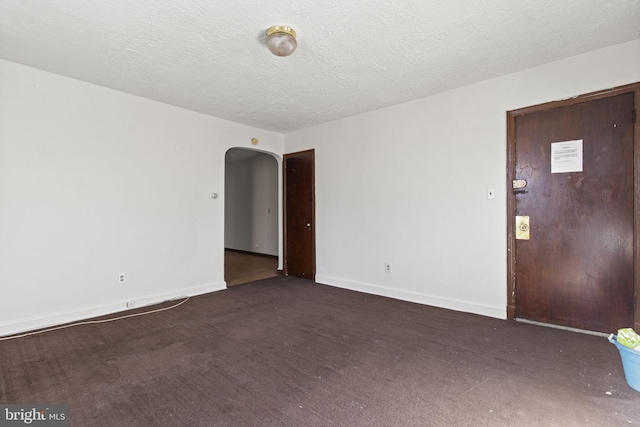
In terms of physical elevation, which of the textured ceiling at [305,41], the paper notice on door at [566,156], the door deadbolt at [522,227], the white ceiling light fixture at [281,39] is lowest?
the door deadbolt at [522,227]

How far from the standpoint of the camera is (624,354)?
1.87 metres

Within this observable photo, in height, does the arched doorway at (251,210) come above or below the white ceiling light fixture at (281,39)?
below

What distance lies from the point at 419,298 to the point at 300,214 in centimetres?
239

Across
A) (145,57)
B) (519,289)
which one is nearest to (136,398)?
(145,57)

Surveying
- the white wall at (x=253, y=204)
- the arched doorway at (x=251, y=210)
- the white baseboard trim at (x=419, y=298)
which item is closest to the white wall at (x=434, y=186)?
the white baseboard trim at (x=419, y=298)

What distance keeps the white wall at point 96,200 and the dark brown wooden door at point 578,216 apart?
393 centimetres

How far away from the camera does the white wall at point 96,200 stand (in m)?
2.79

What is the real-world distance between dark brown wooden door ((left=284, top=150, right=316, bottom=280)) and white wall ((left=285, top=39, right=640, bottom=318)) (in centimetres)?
27

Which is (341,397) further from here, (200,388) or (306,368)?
(200,388)

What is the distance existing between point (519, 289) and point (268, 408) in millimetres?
2719

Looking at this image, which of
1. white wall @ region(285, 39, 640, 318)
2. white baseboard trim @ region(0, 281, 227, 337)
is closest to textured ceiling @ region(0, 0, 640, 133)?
white wall @ region(285, 39, 640, 318)

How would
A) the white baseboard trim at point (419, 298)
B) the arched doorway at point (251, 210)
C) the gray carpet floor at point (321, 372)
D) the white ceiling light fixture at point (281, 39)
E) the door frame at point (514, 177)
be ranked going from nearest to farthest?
the gray carpet floor at point (321, 372) < the white ceiling light fixture at point (281, 39) < the door frame at point (514, 177) < the white baseboard trim at point (419, 298) < the arched doorway at point (251, 210)

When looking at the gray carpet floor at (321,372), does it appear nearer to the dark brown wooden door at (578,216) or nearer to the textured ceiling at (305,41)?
the dark brown wooden door at (578,216)

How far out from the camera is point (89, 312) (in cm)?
319
